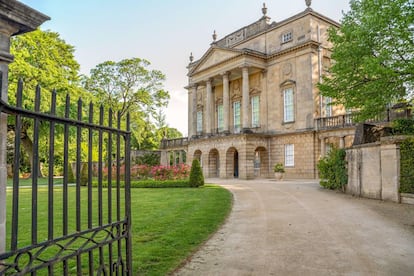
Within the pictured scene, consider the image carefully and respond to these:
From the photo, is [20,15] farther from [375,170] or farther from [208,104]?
[208,104]

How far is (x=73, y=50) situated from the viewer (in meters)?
28.9

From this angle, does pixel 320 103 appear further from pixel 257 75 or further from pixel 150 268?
pixel 150 268

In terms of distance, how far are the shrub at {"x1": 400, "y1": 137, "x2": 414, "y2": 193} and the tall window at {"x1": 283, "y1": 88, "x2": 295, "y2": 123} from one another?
57.0 ft

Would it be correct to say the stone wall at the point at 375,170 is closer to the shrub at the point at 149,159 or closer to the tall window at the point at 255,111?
the tall window at the point at 255,111

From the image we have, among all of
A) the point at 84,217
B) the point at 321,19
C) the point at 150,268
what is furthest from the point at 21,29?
the point at 321,19

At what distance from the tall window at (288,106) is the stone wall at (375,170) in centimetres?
1485

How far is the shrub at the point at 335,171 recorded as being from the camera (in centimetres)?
1475

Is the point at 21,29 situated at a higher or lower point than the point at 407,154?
higher

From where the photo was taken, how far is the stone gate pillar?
296cm

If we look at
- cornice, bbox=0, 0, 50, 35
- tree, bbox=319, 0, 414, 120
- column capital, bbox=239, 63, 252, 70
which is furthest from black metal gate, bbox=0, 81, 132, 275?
column capital, bbox=239, 63, 252, 70

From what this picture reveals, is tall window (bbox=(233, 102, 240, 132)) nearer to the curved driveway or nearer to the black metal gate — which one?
the curved driveway

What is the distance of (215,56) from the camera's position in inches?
1300

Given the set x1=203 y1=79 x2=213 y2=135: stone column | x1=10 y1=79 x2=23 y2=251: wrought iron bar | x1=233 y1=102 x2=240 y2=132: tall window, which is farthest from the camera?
x1=203 y1=79 x2=213 y2=135: stone column

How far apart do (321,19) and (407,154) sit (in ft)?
66.4
